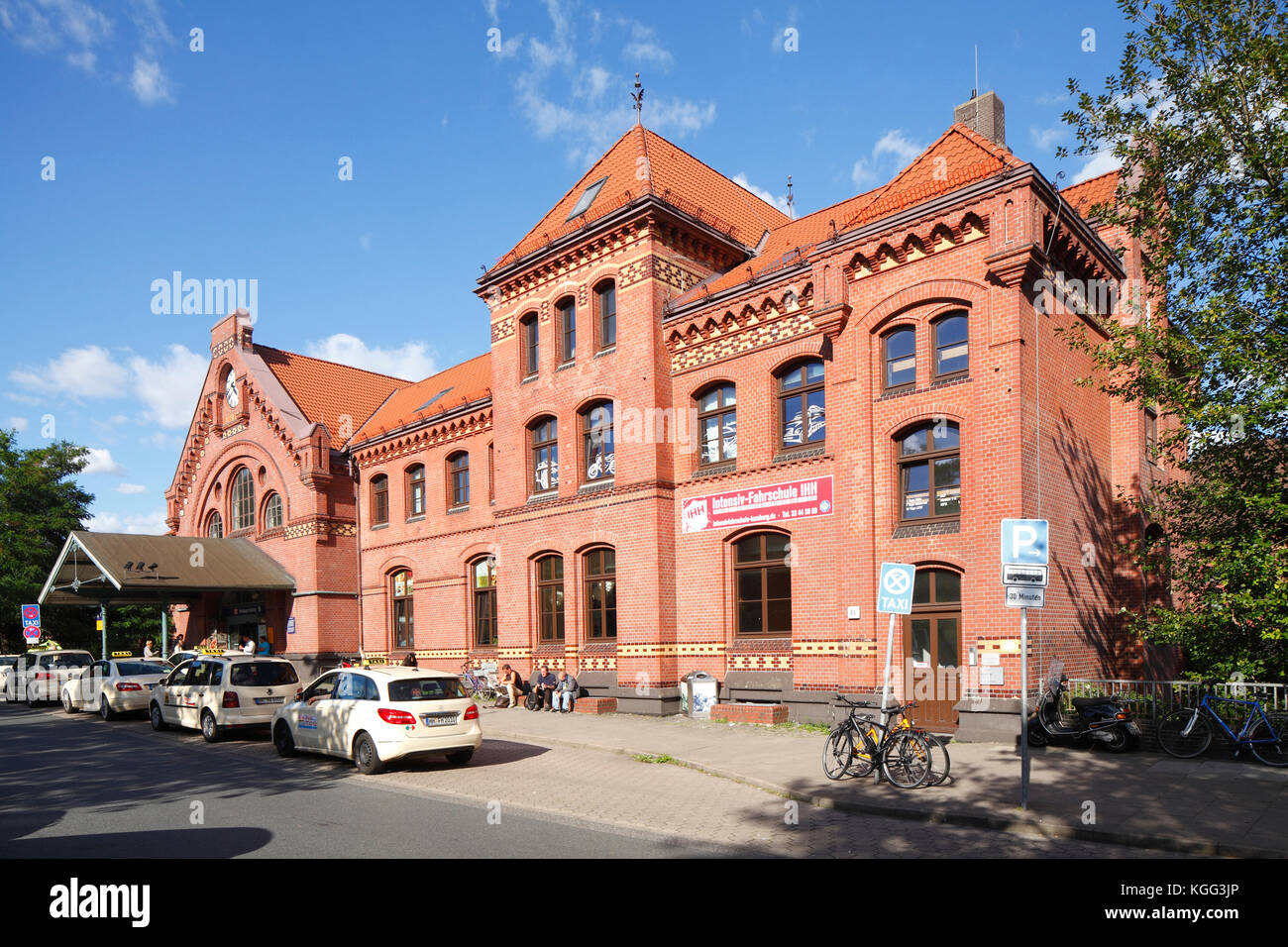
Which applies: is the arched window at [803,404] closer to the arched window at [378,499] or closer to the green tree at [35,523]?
the arched window at [378,499]

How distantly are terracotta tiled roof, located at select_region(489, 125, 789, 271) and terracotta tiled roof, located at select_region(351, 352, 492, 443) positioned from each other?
17.3 ft

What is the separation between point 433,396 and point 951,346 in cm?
2009

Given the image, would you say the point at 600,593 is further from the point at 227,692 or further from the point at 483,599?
the point at 227,692

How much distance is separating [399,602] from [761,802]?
20.9m

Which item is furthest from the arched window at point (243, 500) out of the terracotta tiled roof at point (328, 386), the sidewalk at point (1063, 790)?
the sidewalk at point (1063, 790)

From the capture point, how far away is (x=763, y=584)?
A: 19.0 meters

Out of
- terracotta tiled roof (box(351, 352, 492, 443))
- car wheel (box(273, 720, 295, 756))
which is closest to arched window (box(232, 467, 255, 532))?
terracotta tiled roof (box(351, 352, 492, 443))

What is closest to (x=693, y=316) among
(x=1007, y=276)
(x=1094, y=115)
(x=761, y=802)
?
(x=1007, y=276)

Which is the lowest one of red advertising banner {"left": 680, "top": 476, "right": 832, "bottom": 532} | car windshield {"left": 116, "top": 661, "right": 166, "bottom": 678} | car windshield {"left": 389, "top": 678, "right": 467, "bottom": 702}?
car windshield {"left": 116, "top": 661, "right": 166, "bottom": 678}

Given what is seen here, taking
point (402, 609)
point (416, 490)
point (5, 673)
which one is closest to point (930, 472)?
point (416, 490)

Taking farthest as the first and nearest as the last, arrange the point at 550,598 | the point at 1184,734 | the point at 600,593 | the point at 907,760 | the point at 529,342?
1. the point at 529,342
2. the point at 550,598
3. the point at 600,593
4. the point at 1184,734
5. the point at 907,760

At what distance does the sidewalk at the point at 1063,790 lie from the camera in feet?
28.4

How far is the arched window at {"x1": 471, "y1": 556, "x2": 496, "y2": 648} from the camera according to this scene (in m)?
25.6

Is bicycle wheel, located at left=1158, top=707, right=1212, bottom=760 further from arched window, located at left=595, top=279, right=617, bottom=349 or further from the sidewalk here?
arched window, located at left=595, top=279, right=617, bottom=349
